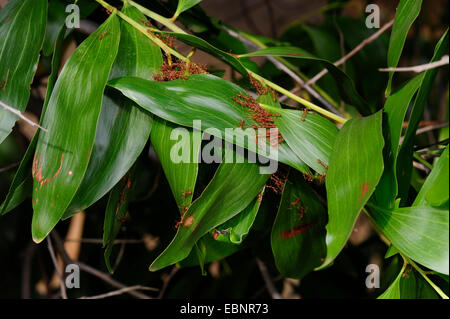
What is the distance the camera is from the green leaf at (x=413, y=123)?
18.9 inches

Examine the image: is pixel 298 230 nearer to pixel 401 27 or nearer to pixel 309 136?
pixel 309 136

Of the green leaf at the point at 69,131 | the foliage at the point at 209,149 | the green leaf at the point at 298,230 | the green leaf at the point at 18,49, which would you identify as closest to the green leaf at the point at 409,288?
the foliage at the point at 209,149

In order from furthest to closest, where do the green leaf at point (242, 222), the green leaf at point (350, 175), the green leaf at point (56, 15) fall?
the green leaf at point (56, 15) < the green leaf at point (242, 222) < the green leaf at point (350, 175)

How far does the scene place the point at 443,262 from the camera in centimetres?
41

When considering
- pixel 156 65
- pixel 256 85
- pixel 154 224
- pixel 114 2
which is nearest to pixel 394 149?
pixel 256 85

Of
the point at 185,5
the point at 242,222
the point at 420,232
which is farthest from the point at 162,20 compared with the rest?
the point at 420,232

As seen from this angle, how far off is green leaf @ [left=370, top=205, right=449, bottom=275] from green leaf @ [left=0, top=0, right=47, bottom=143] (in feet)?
1.33

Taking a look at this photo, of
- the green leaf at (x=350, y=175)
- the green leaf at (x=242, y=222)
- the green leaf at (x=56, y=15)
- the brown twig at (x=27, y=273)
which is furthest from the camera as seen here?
the brown twig at (x=27, y=273)

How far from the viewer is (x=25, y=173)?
0.55 meters

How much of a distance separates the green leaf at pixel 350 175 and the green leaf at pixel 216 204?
0.28ft

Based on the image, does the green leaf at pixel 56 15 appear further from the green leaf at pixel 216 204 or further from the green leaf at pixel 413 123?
the green leaf at pixel 413 123

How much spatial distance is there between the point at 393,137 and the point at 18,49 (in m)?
0.44

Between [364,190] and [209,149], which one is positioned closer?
[364,190]

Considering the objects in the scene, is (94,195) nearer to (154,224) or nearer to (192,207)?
(192,207)
